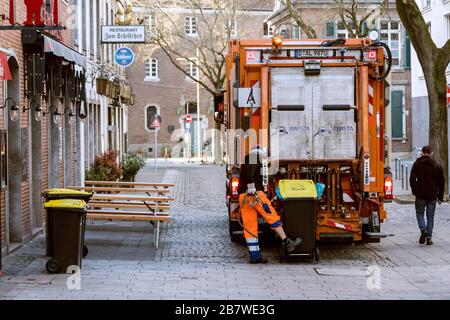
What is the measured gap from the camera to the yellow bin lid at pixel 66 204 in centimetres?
1216

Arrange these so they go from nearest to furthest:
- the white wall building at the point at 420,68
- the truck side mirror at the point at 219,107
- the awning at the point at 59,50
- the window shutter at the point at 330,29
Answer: the awning at the point at 59,50
the truck side mirror at the point at 219,107
the white wall building at the point at 420,68
the window shutter at the point at 330,29

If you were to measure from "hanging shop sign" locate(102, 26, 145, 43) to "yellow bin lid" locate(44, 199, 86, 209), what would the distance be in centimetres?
1178

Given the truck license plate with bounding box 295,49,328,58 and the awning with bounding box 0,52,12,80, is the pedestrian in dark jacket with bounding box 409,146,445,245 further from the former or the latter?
the awning with bounding box 0,52,12,80

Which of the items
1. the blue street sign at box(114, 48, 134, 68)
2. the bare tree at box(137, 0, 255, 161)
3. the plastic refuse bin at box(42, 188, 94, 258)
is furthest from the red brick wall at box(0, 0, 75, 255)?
the bare tree at box(137, 0, 255, 161)

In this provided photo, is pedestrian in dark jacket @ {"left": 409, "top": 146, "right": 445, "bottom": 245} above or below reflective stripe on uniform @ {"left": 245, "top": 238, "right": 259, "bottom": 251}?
above

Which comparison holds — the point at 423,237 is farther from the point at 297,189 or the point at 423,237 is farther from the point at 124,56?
the point at 124,56

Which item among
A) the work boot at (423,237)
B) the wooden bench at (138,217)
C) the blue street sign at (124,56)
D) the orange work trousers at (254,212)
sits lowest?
the work boot at (423,237)

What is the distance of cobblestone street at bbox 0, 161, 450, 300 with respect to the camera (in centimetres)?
1088

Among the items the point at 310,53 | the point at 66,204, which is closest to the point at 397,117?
the point at 310,53

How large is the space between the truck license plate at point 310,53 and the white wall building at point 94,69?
999 centimetres

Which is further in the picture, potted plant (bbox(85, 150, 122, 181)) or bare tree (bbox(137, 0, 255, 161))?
bare tree (bbox(137, 0, 255, 161))

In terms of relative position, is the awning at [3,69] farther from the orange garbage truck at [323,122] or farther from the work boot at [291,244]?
the work boot at [291,244]

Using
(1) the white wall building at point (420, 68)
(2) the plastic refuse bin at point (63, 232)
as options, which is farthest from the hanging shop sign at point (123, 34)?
(2) the plastic refuse bin at point (63, 232)

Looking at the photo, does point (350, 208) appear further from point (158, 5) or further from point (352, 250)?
point (158, 5)
